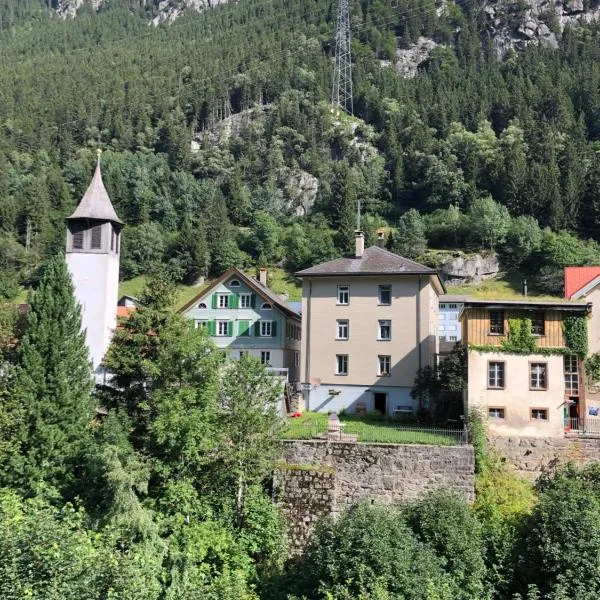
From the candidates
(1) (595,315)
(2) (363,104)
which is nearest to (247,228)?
(2) (363,104)

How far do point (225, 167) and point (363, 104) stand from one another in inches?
1340

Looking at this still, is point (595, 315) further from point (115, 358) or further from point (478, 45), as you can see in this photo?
point (478, 45)

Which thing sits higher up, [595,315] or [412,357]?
[595,315]

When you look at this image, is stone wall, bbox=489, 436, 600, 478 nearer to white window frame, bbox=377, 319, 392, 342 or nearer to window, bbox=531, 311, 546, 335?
window, bbox=531, 311, 546, 335

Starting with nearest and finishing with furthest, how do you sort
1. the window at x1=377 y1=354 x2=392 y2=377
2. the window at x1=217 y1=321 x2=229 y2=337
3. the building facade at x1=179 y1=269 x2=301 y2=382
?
the window at x1=377 y1=354 x2=392 y2=377 < the building facade at x1=179 y1=269 x2=301 y2=382 < the window at x1=217 y1=321 x2=229 y2=337

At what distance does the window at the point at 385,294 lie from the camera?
36719mm

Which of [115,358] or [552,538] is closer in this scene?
[552,538]

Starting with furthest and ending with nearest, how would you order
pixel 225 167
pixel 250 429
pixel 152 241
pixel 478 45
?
pixel 478 45 < pixel 225 167 < pixel 152 241 < pixel 250 429

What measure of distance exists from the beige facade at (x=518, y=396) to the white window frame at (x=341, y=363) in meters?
10.4

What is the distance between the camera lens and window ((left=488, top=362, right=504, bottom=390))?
89.6 feet

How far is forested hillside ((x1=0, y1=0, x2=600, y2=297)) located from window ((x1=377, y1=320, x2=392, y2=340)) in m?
40.9

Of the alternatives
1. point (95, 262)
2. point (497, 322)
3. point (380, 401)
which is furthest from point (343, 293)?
point (95, 262)

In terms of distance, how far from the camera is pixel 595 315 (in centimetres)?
3309

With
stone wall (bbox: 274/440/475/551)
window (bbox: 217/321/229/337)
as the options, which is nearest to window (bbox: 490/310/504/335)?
stone wall (bbox: 274/440/475/551)
